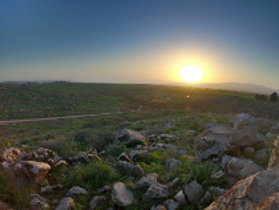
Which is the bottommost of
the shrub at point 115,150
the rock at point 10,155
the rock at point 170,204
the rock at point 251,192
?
the shrub at point 115,150

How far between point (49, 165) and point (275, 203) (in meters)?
5.43

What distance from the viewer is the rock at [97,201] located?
4.04 meters

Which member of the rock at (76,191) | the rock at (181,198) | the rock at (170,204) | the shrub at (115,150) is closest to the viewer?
the rock at (170,204)

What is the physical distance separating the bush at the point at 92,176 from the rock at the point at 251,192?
11.2 feet

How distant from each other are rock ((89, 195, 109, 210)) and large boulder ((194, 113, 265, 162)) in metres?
3.41

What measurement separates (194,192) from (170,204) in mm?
573

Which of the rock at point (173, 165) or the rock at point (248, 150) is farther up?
the rock at point (248, 150)

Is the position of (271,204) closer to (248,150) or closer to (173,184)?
(173,184)

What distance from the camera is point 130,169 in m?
5.48

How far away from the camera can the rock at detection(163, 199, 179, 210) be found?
3.83m

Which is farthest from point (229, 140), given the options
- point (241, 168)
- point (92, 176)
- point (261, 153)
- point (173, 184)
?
point (92, 176)

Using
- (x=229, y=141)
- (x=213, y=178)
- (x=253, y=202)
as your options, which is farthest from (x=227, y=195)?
(x=229, y=141)

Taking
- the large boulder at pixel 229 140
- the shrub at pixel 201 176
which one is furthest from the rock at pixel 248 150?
the shrub at pixel 201 176

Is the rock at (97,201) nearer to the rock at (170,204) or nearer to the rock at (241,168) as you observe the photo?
the rock at (170,204)
